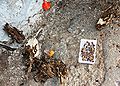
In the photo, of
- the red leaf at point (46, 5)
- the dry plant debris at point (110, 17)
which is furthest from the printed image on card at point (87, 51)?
the red leaf at point (46, 5)

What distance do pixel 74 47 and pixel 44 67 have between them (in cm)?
26

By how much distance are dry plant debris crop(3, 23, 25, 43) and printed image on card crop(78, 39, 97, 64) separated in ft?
1.39

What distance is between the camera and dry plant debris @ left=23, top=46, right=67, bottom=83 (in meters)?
2.36

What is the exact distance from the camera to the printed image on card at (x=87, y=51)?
240 cm

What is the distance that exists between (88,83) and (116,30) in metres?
0.43

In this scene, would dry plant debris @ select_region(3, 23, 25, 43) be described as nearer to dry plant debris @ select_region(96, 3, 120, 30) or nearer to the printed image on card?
the printed image on card

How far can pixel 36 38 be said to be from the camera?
250 cm

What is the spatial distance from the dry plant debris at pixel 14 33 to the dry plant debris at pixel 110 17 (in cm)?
55

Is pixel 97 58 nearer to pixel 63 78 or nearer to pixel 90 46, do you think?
pixel 90 46

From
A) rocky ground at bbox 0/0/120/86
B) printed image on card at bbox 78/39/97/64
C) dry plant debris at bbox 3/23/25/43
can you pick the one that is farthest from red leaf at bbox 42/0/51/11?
printed image on card at bbox 78/39/97/64

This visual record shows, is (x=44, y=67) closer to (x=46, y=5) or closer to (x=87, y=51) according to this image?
(x=87, y=51)

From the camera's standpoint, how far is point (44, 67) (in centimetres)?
238

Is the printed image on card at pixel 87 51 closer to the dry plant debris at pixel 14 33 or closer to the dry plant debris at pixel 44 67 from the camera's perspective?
the dry plant debris at pixel 44 67

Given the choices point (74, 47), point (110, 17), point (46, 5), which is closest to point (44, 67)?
point (74, 47)
